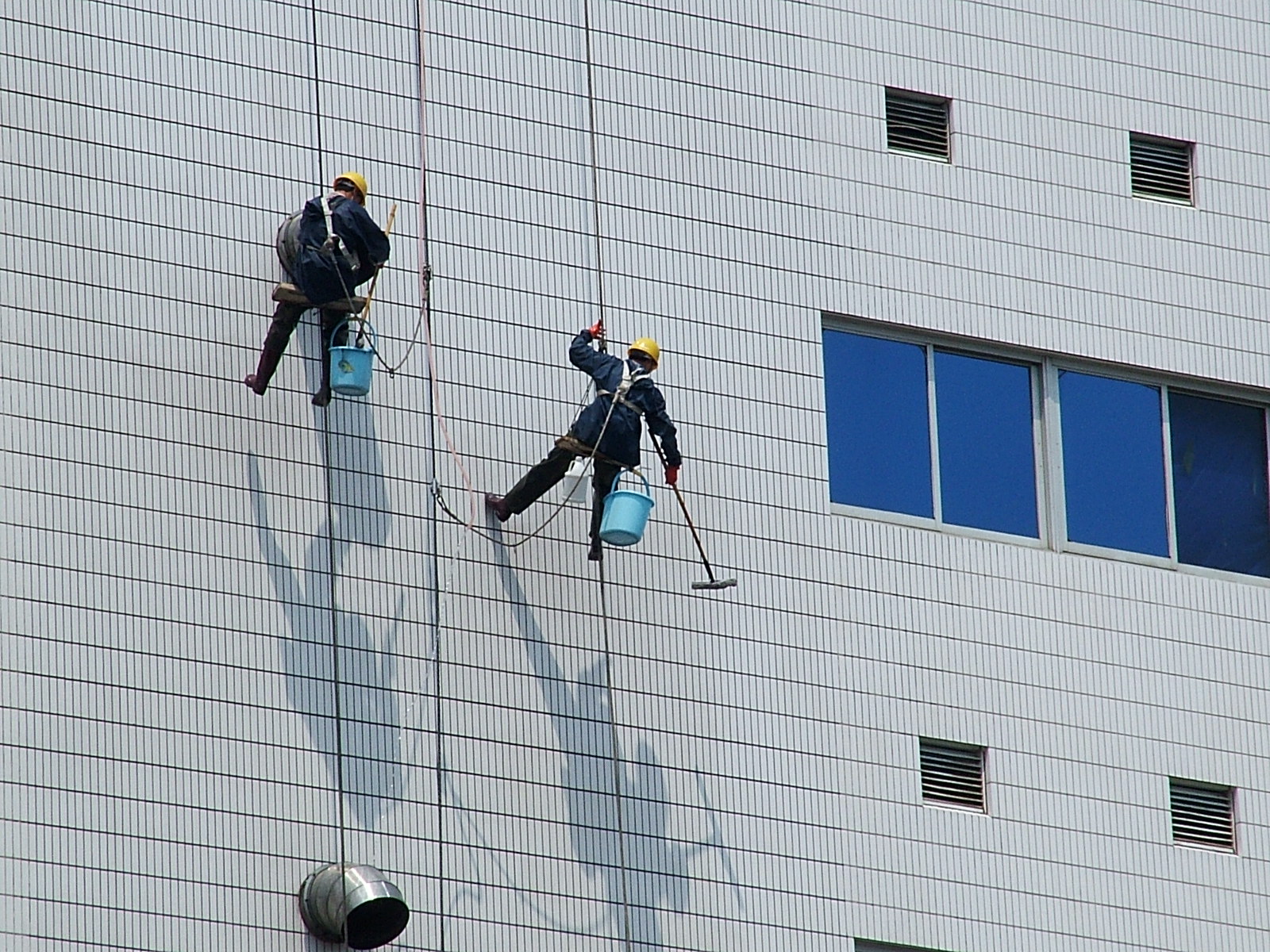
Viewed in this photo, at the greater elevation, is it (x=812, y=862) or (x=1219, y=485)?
(x=1219, y=485)

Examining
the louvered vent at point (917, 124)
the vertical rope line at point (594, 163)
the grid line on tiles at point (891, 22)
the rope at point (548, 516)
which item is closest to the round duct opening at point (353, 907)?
the rope at point (548, 516)

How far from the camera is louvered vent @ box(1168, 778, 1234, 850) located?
79.2 ft

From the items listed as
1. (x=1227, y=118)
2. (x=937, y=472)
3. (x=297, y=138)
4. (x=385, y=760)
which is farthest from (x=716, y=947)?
(x=1227, y=118)

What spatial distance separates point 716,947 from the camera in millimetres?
22141

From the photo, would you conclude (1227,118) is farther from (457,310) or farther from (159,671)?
(159,671)

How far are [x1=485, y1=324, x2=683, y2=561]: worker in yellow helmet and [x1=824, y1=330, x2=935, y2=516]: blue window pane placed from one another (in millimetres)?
2068

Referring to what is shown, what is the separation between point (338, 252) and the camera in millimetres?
21438

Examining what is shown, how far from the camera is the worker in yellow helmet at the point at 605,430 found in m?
22.2

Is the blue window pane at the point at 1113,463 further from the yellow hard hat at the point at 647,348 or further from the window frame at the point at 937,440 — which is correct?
the yellow hard hat at the point at 647,348

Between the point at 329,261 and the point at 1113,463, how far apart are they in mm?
7049

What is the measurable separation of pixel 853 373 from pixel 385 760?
5228 mm

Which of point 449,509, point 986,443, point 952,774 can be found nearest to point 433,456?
point 449,509

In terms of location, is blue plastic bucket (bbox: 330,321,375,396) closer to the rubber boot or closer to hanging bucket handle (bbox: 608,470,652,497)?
the rubber boot

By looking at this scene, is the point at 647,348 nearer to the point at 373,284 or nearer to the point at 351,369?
the point at 373,284
